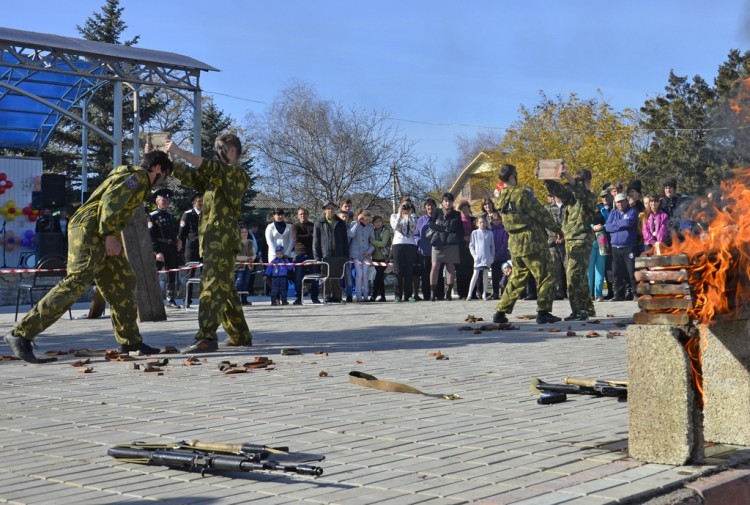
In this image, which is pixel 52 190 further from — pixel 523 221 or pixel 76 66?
pixel 523 221

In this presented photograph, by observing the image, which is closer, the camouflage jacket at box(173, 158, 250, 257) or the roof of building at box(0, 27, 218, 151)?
the camouflage jacket at box(173, 158, 250, 257)

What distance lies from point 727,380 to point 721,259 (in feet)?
2.35

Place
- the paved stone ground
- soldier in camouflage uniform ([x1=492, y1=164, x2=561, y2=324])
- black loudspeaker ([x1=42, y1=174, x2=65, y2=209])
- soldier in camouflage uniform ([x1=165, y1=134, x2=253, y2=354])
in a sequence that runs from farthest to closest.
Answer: black loudspeaker ([x1=42, y1=174, x2=65, y2=209]) → soldier in camouflage uniform ([x1=492, y1=164, x2=561, y2=324]) → soldier in camouflage uniform ([x1=165, y1=134, x2=253, y2=354]) → the paved stone ground

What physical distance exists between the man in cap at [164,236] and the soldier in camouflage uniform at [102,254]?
30.5 feet

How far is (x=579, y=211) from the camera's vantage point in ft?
52.4

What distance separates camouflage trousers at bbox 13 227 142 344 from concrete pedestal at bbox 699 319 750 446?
21.9ft

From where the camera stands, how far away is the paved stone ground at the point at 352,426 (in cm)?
478

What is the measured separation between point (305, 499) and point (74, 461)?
5.00ft

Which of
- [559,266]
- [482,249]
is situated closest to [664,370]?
[559,266]

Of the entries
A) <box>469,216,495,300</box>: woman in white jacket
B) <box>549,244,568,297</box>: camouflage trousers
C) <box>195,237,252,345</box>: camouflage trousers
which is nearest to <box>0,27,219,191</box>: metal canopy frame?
<box>469,216,495,300</box>: woman in white jacket

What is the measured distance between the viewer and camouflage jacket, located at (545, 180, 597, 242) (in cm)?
1574

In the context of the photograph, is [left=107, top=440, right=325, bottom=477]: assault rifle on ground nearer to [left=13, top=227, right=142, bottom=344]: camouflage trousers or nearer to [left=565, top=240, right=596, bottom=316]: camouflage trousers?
[left=13, top=227, right=142, bottom=344]: camouflage trousers

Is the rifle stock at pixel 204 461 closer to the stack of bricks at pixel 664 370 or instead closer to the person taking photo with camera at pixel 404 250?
the stack of bricks at pixel 664 370

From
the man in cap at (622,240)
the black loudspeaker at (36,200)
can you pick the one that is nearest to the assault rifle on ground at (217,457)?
the man in cap at (622,240)
